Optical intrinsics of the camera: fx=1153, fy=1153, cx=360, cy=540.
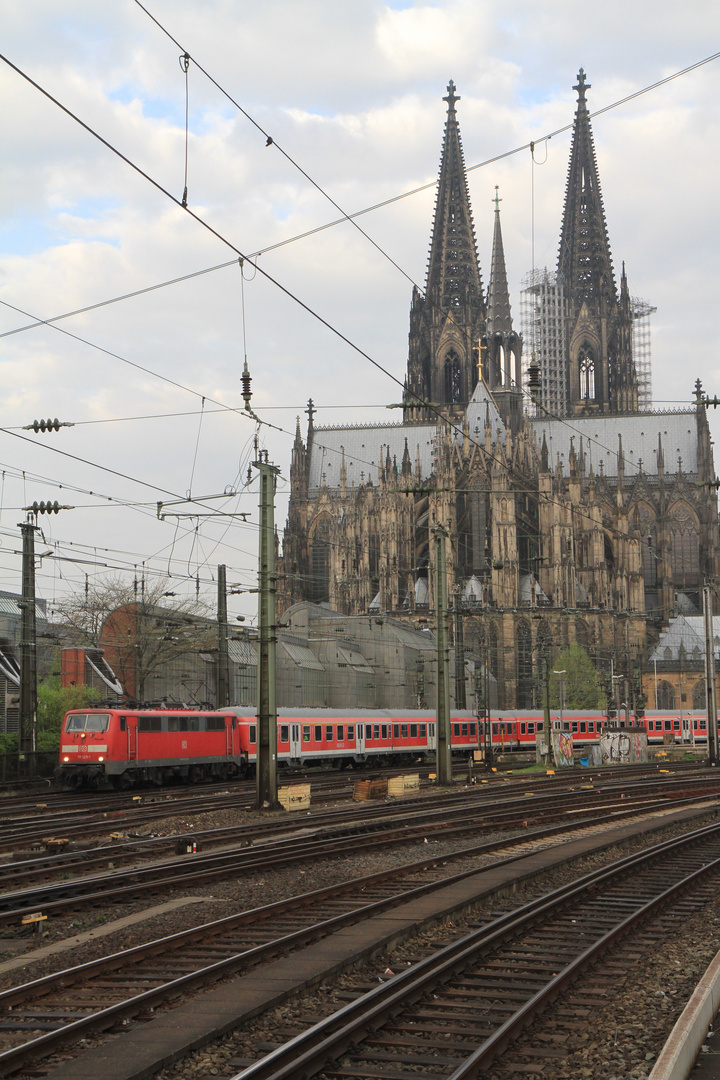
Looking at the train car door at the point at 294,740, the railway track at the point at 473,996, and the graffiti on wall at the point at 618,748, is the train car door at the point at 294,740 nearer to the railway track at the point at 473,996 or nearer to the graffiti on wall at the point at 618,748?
the graffiti on wall at the point at 618,748

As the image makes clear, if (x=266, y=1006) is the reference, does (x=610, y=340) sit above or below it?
above

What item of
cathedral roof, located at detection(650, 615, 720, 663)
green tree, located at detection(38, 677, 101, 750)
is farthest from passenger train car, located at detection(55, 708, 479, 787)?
cathedral roof, located at detection(650, 615, 720, 663)

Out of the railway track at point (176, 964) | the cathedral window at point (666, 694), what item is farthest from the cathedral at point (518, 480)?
the railway track at point (176, 964)

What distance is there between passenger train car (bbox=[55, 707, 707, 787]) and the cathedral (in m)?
19.1

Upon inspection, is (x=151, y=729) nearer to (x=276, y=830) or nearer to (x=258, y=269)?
(x=276, y=830)

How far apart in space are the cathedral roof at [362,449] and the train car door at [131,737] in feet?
268

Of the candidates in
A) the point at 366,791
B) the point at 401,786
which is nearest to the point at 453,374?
the point at 401,786

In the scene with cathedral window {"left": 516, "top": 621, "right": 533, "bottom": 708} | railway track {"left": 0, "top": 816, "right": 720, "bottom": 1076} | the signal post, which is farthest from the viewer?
cathedral window {"left": 516, "top": 621, "right": 533, "bottom": 708}

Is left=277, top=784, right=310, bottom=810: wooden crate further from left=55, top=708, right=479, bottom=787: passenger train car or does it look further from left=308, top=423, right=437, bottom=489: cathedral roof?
left=308, top=423, right=437, bottom=489: cathedral roof

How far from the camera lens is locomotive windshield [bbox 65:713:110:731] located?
3241 cm

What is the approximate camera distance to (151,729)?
34094mm

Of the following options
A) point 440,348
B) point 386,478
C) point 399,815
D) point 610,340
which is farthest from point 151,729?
point 610,340

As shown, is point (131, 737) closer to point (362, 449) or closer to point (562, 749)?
point (562, 749)

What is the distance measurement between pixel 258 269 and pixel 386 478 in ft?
260
